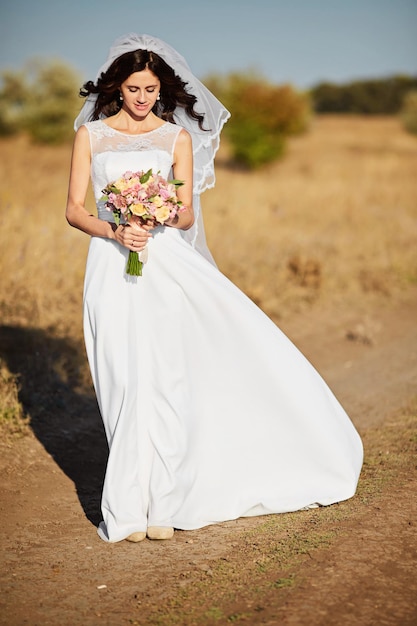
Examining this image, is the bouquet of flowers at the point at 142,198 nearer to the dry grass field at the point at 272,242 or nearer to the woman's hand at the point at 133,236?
the woman's hand at the point at 133,236

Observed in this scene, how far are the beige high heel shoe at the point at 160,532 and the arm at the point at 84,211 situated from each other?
1395 millimetres

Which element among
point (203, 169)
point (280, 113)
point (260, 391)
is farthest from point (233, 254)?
point (280, 113)

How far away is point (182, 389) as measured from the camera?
393 cm

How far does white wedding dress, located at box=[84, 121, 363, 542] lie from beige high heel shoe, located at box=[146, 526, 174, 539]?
0.03 meters

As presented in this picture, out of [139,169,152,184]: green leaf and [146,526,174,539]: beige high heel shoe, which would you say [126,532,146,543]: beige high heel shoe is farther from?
[139,169,152,184]: green leaf

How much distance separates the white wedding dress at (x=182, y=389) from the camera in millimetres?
3840

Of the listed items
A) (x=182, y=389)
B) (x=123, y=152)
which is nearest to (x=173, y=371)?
(x=182, y=389)

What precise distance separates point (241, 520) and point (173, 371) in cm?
87

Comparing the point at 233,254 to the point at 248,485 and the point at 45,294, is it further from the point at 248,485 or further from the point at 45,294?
the point at 248,485

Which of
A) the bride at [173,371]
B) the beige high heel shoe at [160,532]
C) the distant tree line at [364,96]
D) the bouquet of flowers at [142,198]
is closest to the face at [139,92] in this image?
the bride at [173,371]

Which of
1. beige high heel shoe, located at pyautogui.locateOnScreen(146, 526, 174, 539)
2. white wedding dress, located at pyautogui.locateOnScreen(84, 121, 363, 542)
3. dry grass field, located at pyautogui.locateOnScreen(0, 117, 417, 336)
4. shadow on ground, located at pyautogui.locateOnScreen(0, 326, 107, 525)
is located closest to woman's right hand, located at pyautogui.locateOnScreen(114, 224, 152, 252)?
white wedding dress, located at pyautogui.locateOnScreen(84, 121, 363, 542)

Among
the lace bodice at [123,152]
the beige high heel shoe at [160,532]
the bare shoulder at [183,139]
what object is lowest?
the beige high heel shoe at [160,532]

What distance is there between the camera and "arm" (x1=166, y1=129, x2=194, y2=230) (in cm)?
396

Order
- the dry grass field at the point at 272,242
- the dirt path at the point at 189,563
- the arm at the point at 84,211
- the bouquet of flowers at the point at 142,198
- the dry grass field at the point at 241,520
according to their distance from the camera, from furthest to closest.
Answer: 1. the dry grass field at the point at 272,242
2. the arm at the point at 84,211
3. the bouquet of flowers at the point at 142,198
4. the dry grass field at the point at 241,520
5. the dirt path at the point at 189,563
